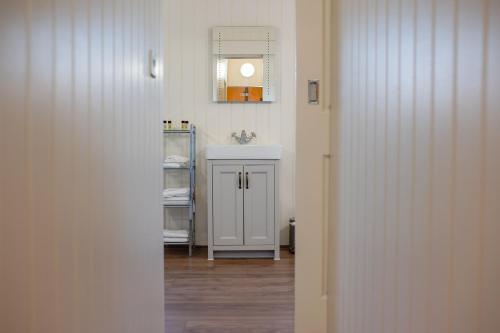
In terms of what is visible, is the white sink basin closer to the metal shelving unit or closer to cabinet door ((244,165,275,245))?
cabinet door ((244,165,275,245))

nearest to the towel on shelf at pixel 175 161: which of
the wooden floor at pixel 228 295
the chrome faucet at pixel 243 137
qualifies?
the chrome faucet at pixel 243 137

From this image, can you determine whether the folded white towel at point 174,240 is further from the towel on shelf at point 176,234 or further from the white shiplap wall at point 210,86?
the white shiplap wall at point 210,86

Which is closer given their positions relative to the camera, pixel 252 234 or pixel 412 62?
pixel 412 62

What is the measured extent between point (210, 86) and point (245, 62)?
404mm

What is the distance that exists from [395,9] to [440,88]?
13.7 inches

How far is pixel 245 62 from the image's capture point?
4.10 m

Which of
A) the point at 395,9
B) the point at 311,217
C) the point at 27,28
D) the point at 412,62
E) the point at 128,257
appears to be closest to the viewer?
the point at 27,28

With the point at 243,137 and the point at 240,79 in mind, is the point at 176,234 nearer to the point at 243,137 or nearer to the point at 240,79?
the point at 243,137

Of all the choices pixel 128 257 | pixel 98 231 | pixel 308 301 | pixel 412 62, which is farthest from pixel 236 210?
pixel 412 62

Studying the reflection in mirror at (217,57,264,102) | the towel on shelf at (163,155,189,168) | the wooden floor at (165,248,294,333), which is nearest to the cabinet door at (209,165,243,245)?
the wooden floor at (165,248,294,333)

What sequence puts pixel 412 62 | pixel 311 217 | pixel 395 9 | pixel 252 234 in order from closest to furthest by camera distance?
pixel 412 62, pixel 395 9, pixel 311 217, pixel 252 234

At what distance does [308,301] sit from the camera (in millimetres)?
1886

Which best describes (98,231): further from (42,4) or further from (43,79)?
(42,4)

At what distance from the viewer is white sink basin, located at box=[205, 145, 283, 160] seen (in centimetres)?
374
